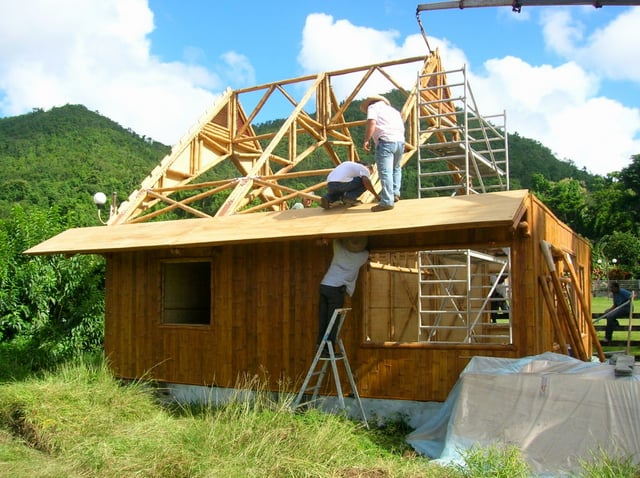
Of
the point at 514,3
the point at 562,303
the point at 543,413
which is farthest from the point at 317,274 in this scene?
the point at 514,3

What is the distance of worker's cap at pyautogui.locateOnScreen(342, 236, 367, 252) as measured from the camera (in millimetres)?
7680

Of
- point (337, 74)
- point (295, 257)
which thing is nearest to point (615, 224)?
point (337, 74)

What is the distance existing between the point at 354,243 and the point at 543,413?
2848mm

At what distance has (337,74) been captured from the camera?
12.8 meters

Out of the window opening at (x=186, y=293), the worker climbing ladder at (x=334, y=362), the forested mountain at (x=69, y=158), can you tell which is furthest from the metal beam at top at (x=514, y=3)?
the forested mountain at (x=69, y=158)

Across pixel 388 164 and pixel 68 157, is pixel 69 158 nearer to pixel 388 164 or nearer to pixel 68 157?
pixel 68 157

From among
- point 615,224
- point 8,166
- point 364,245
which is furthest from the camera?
point 615,224

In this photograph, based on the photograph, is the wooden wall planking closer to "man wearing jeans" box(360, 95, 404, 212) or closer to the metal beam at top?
"man wearing jeans" box(360, 95, 404, 212)

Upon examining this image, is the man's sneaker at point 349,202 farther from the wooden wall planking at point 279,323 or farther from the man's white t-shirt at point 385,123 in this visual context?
the man's white t-shirt at point 385,123

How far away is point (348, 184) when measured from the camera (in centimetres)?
852

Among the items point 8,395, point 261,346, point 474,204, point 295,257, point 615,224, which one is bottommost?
point 8,395

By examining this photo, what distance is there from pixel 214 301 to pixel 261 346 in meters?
1.01

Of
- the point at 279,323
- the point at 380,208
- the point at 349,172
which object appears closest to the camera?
the point at 380,208

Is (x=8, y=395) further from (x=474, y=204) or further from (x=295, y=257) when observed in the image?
(x=474, y=204)
